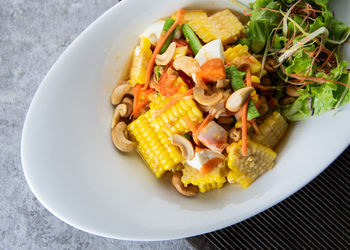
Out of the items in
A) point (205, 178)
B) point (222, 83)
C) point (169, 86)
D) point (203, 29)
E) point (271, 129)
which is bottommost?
point (205, 178)

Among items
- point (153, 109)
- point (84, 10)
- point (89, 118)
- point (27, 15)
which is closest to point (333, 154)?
point (153, 109)

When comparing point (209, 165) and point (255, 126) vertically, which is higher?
point (255, 126)

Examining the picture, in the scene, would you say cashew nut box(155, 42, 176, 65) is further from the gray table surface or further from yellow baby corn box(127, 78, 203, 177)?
the gray table surface

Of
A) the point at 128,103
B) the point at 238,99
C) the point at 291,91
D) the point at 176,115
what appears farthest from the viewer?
the point at 128,103

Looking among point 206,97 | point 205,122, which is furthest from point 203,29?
point 205,122

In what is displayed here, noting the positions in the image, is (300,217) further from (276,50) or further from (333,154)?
(276,50)

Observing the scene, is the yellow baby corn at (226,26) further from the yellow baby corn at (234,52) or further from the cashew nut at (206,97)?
the cashew nut at (206,97)

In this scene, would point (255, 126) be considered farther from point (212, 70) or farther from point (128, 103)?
point (128, 103)

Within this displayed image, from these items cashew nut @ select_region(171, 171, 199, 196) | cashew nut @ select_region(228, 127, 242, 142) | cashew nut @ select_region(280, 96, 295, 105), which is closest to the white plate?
cashew nut @ select_region(171, 171, 199, 196)
